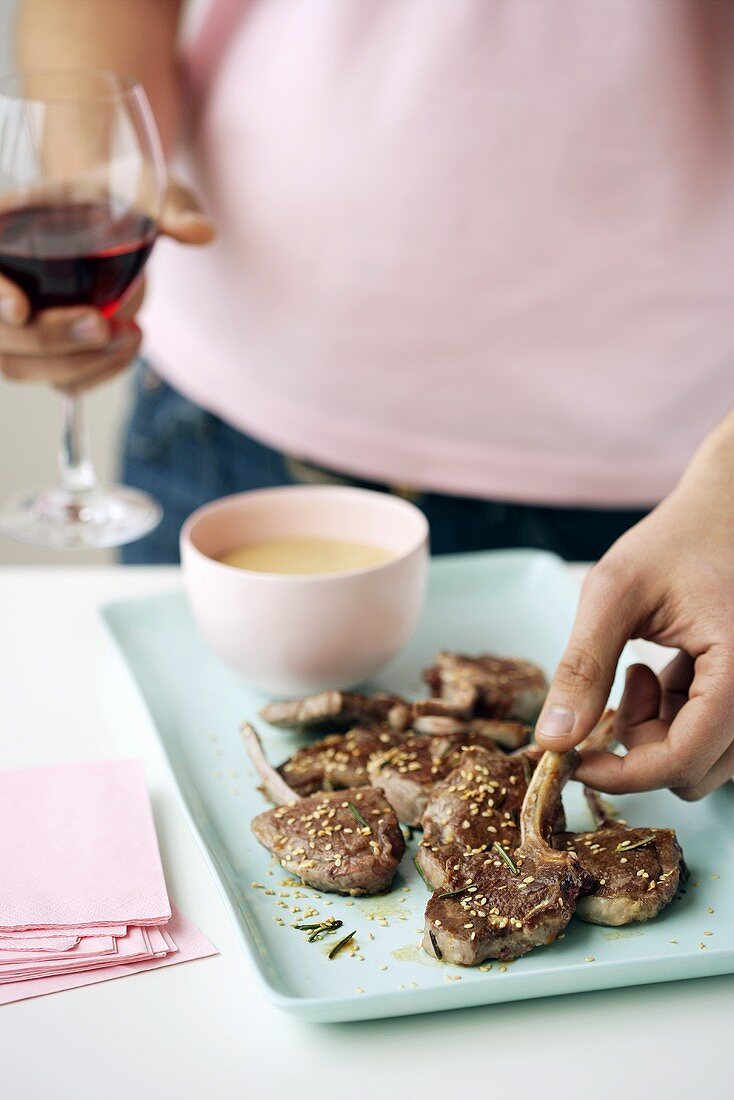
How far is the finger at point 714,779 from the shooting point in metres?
1.05

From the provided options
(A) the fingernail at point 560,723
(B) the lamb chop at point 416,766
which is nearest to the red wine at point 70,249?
(B) the lamb chop at point 416,766

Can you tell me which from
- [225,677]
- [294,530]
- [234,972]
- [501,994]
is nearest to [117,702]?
[225,677]

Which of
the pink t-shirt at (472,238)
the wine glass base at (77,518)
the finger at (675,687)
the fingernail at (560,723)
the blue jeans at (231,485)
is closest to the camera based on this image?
the fingernail at (560,723)

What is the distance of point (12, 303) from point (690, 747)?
0.92 metres

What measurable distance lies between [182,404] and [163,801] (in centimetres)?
87

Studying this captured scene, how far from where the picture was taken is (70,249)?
1.41 m

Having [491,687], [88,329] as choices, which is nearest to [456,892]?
[491,687]

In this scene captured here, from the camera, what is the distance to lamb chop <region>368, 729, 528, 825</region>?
1109mm

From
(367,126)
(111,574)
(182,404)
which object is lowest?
(111,574)

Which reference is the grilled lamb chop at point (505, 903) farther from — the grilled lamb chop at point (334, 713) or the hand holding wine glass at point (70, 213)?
the hand holding wine glass at point (70, 213)

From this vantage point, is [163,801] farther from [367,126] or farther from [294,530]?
[367,126]

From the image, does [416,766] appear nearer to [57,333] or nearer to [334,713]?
[334,713]

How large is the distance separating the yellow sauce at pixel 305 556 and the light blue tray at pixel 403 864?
13cm

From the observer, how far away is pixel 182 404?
6.18 feet
